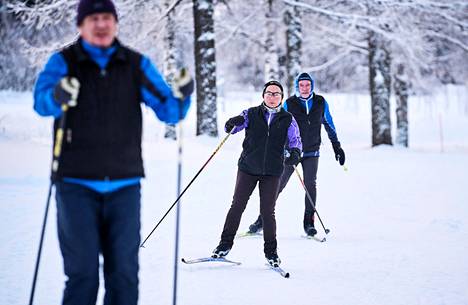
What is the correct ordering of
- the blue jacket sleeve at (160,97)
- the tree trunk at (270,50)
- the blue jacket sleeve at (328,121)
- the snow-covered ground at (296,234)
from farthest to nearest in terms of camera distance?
the tree trunk at (270,50) < the blue jacket sleeve at (328,121) < the snow-covered ground at (296,234) < the blue jacket sleeve at (160,97)

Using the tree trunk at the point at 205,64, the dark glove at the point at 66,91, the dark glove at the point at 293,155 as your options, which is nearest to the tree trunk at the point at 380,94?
the tree trunk at the point at 205,64

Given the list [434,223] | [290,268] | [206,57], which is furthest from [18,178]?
[434,223]

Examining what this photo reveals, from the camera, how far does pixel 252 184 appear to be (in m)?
5.68

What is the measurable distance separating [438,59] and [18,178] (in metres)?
19.8

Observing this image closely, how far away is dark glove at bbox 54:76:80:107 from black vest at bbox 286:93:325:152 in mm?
4746

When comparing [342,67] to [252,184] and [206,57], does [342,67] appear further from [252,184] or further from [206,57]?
[252,184]

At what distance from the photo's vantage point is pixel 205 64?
13.4 meters

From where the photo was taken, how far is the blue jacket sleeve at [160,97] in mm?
3158

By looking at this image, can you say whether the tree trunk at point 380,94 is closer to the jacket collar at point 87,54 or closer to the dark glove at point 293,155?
the dark glove at point 293,155

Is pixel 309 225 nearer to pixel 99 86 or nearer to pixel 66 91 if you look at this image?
pixel 99 86

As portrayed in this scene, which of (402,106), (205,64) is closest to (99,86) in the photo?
(205,64)

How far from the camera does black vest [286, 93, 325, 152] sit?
23.9 feet

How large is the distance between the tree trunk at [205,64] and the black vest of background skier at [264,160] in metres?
7.73

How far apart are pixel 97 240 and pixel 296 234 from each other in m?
4.53
